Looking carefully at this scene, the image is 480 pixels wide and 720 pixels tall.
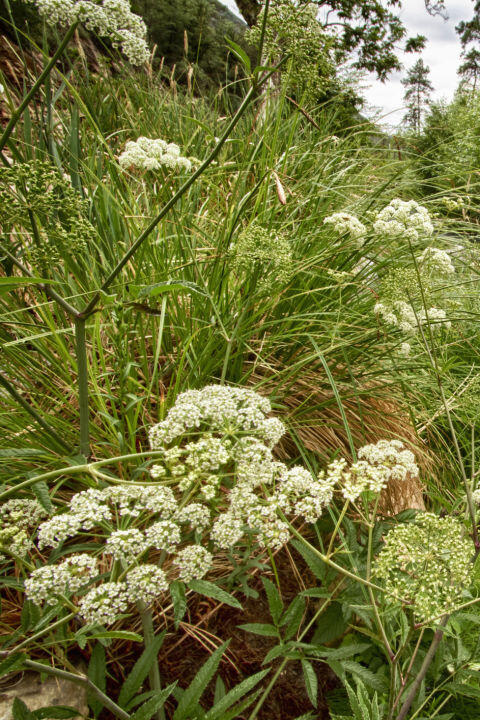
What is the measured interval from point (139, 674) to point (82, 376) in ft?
2.39

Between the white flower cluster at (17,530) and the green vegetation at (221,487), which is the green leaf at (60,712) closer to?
the green vegetation at (221,487)

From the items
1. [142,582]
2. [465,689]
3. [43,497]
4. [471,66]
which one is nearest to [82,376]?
[43,497]

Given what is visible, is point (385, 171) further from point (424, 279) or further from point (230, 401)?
point (230, 401)

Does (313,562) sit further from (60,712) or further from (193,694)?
(60,712)

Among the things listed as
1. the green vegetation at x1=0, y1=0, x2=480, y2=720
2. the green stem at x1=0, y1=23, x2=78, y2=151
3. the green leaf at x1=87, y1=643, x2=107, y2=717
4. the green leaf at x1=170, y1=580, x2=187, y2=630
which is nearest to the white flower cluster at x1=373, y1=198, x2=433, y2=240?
the green vegetation at x1=0, y1=0, x2=480, y2=720

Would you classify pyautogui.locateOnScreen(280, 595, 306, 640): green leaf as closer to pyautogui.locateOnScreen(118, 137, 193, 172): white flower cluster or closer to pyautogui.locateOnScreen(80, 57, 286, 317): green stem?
pyautogui.locateOnScreen(80, 57, 286, 317): green stem

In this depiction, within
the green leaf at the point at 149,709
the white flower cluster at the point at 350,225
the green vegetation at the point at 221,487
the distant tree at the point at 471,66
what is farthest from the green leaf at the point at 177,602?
the distant tree at the point at 471,66

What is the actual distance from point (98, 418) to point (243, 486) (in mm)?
970

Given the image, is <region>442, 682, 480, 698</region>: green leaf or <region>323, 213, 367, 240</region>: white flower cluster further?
<region>323, 213, 367, 240</region>: white flower cluster

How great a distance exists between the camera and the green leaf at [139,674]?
3.12 ft

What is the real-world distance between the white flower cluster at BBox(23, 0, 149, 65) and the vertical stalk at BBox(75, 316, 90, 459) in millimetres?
764

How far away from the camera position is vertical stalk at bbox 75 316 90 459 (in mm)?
1113

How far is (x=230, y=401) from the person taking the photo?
0.95m

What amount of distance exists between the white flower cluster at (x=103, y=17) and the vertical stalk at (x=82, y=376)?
0.76 m
